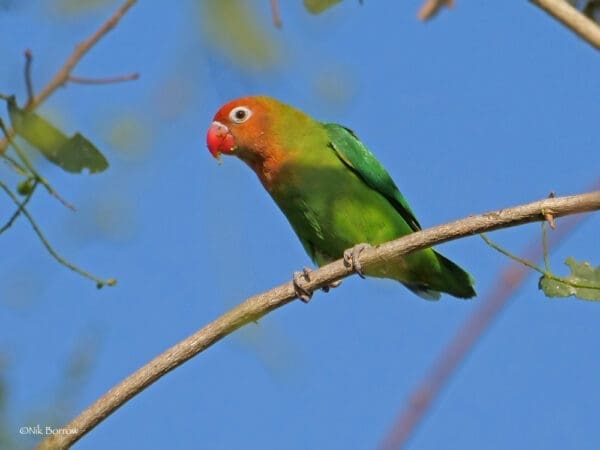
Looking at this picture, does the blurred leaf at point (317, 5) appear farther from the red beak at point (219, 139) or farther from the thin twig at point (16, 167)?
the red beak at point (219, 139)

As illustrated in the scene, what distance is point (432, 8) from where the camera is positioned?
4.77 ft

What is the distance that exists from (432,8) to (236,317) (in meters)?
1.77

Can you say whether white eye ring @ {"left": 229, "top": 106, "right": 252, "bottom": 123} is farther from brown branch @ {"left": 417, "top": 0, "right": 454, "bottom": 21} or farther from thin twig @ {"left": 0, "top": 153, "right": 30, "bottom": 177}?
brown branch @ {"left": 417, "top": 0, "right": 454, "bottom": 21}

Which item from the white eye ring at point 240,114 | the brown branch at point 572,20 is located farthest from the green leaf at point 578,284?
the white eye ring at point 240,114

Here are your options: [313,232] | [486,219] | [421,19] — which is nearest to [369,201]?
[313,232]

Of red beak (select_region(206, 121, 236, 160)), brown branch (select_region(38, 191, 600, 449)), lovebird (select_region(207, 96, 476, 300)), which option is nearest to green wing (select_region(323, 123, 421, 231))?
lovebird (select_region(207, 96, 476, 300))

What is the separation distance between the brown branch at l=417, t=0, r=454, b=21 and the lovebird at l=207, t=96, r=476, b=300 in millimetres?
3288

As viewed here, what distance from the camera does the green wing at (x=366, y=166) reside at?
5.29 metres

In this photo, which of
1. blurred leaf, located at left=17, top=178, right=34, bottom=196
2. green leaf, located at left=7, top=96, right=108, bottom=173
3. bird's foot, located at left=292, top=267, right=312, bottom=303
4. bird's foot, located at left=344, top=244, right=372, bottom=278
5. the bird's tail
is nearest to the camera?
green leaf, located at left=7, top=96, right=108, bottom=173

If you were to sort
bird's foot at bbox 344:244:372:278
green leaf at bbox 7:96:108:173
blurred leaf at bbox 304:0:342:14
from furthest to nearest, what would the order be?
1. bird's foot at bbox 344:244:372:278
2. green leaf at bbox 7:96:108:173
3. blurred leaf at bbox 304:0:342:14

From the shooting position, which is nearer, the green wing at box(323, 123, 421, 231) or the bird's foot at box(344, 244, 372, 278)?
the bird's foot at box(344, 244, 372, 278)

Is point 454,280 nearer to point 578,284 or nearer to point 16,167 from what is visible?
point 578,284

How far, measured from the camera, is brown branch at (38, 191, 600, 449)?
2.73 meters

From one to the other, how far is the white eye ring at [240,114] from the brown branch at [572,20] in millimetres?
4193
